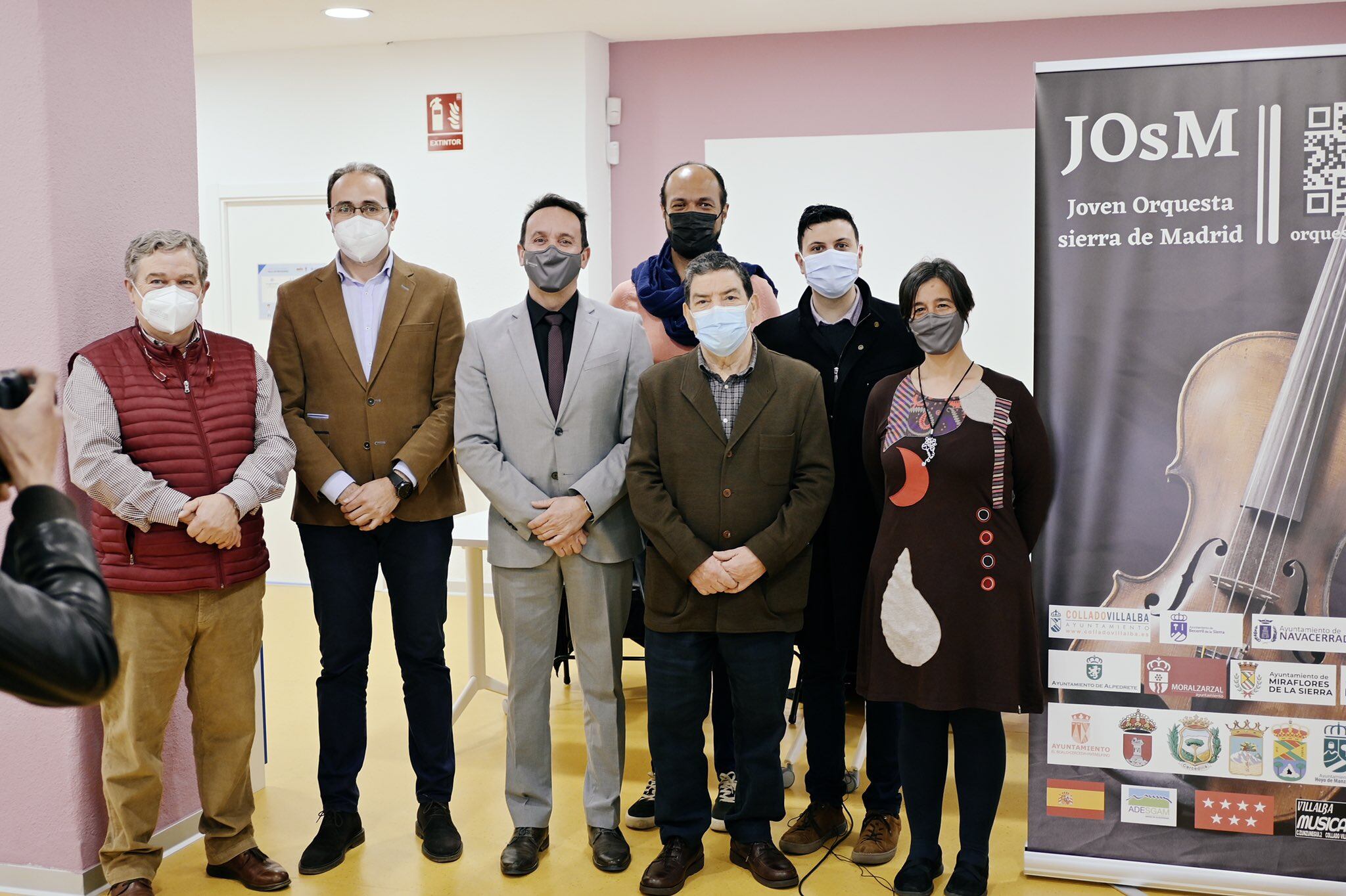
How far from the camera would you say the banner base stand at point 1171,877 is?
2.72 metres

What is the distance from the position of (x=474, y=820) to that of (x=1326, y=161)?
9.75ft

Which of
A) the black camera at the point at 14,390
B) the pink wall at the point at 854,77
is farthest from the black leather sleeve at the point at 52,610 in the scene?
the pink wall at the point at 854,77

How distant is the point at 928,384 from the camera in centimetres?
274

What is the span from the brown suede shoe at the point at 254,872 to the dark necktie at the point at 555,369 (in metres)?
1.45

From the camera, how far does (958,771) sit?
2734 mm

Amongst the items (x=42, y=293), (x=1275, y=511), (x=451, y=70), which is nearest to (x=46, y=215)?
(x=42, y=293)

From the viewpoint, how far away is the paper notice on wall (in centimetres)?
641

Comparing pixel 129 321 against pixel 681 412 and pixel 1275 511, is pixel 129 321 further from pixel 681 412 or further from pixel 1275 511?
pixel 1275 511

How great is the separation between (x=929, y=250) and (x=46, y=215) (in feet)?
13.9

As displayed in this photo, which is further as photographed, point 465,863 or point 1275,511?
point 465,863

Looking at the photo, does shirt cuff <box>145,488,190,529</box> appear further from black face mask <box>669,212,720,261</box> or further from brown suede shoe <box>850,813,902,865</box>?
brown suede shoe <box>850,813,902,865</box>

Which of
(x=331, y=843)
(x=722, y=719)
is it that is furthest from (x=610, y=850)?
(x=331, y=843)

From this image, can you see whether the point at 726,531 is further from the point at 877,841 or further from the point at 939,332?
the point at 877,841

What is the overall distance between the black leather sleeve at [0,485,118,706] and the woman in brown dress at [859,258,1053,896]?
72.5 inches
